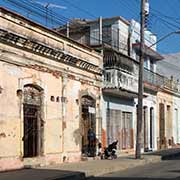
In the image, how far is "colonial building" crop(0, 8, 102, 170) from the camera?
777 inches

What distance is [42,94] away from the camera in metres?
22.5

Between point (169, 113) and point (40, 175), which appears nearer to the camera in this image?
point (40, 175)

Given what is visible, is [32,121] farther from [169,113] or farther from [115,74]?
[169,113]

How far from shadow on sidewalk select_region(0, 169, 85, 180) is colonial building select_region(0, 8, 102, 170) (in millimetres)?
962

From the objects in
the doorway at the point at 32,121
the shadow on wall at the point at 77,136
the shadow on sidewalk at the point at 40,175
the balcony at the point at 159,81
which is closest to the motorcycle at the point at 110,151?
the shadow on wall at the point at 77,136

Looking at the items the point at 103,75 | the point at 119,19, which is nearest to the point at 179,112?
the point at 119,19

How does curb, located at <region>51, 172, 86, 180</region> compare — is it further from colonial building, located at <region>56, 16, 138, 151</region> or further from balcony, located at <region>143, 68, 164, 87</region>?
balcony, located at <region>143, 68, 164, 87</region>

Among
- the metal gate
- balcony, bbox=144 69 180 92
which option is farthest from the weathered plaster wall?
the metal gate

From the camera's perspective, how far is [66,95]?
24766mm

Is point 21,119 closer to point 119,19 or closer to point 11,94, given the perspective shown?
point 11,94

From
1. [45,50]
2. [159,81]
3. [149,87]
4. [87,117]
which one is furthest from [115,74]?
[159,81]

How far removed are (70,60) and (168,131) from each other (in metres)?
21.7

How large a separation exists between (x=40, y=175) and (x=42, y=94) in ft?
17.8

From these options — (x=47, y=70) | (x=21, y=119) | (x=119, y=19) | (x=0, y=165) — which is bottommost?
(x=0, y=165)
